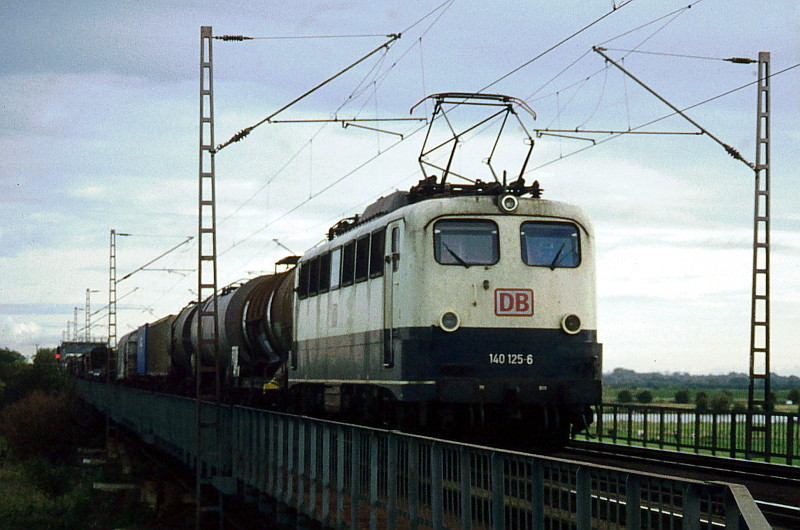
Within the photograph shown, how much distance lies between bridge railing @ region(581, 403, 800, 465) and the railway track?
69 centimetres

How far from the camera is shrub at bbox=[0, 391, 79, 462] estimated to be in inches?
2453

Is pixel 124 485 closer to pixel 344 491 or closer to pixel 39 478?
pixel 39 478

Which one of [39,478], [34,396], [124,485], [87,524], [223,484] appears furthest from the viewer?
[34,396]

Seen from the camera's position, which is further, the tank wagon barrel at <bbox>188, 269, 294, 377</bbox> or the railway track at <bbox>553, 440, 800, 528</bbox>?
the tank wagon barrel at <bbox>188, 269, 294, 377</bbox>

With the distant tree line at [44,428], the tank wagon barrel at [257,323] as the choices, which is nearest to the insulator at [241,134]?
the tank wagon barrel at [257,323]

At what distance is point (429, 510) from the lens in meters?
10.0

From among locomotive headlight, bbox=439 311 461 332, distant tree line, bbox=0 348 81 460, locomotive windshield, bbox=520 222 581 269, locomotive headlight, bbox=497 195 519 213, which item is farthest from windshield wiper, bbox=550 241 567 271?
distant tree line, bbox=0 348 81 460

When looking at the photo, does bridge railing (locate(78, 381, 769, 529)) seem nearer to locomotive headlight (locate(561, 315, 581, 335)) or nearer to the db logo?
the db logo

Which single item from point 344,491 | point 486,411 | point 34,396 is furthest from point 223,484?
point 34,396

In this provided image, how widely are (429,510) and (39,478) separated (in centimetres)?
4167

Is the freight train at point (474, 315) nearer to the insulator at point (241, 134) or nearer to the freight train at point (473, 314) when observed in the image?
the freight train at point (473, 314)

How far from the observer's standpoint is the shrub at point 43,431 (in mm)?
62312

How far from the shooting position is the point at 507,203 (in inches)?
652

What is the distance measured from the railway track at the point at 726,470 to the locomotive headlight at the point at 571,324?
2381 mm
